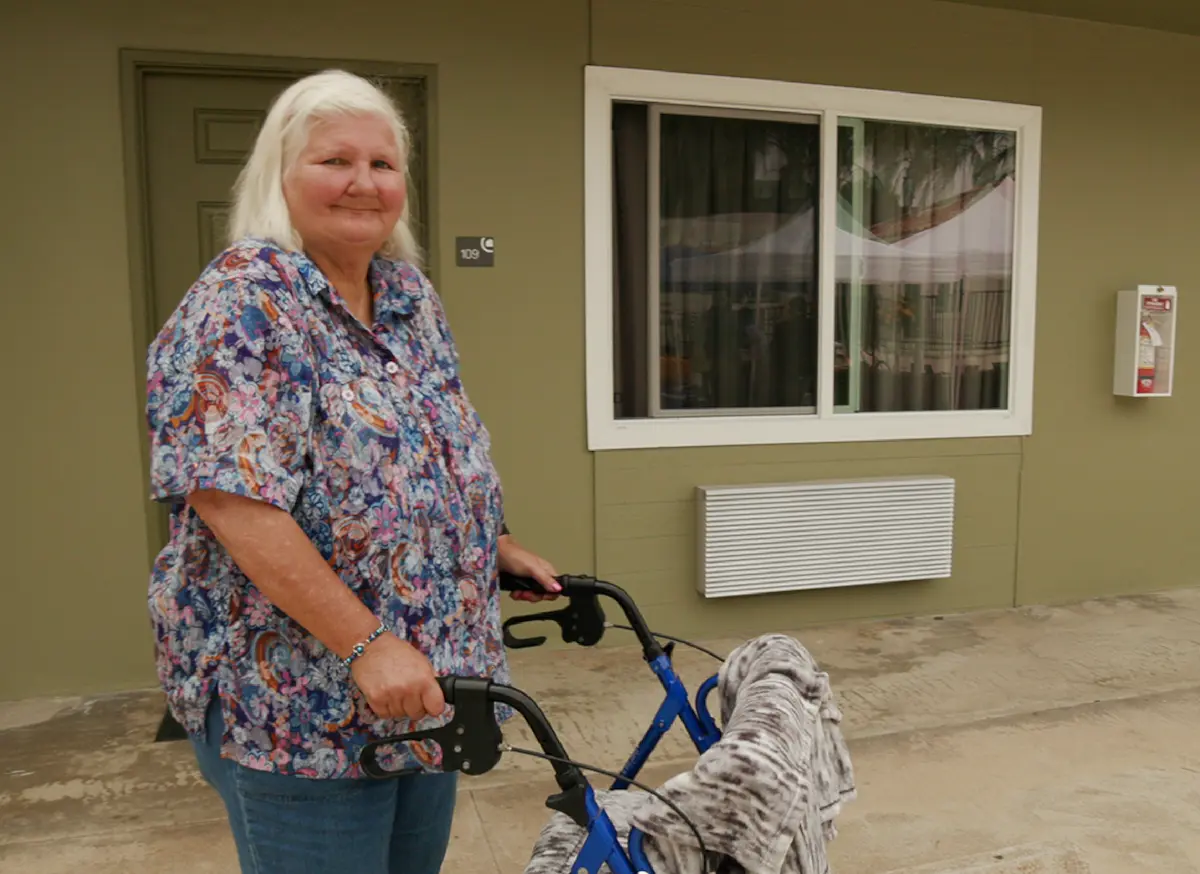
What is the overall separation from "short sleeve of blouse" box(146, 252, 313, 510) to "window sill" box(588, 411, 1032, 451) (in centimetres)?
285

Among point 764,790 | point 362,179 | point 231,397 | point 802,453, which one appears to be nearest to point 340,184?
point 362,179

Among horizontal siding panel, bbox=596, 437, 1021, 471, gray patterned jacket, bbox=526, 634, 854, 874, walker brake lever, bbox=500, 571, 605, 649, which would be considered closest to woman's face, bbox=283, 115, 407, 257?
walker brake lever, bbox=500, 571, 605, 649

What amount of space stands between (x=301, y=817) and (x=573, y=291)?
9.52 feet

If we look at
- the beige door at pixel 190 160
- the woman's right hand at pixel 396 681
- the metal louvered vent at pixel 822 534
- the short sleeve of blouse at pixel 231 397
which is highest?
the beige door at pixel 190 160

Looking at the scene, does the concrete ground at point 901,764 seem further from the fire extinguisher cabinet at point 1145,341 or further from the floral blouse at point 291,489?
the floral blouse at point 291,489

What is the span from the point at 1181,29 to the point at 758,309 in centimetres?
261

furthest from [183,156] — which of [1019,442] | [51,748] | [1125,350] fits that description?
[1125,350]

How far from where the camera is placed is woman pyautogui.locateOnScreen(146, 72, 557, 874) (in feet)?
4.01

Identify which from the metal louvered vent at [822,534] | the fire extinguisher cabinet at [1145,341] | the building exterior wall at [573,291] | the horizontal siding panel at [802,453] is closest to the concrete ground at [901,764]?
the metal louvered vent at [822,534]

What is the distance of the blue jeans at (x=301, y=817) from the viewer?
136cm

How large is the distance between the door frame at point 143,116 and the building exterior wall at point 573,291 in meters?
0.03

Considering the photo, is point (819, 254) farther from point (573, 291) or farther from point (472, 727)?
point (472, 727)

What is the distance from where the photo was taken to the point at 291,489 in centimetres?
123

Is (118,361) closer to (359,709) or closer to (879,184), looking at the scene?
(359,709)
